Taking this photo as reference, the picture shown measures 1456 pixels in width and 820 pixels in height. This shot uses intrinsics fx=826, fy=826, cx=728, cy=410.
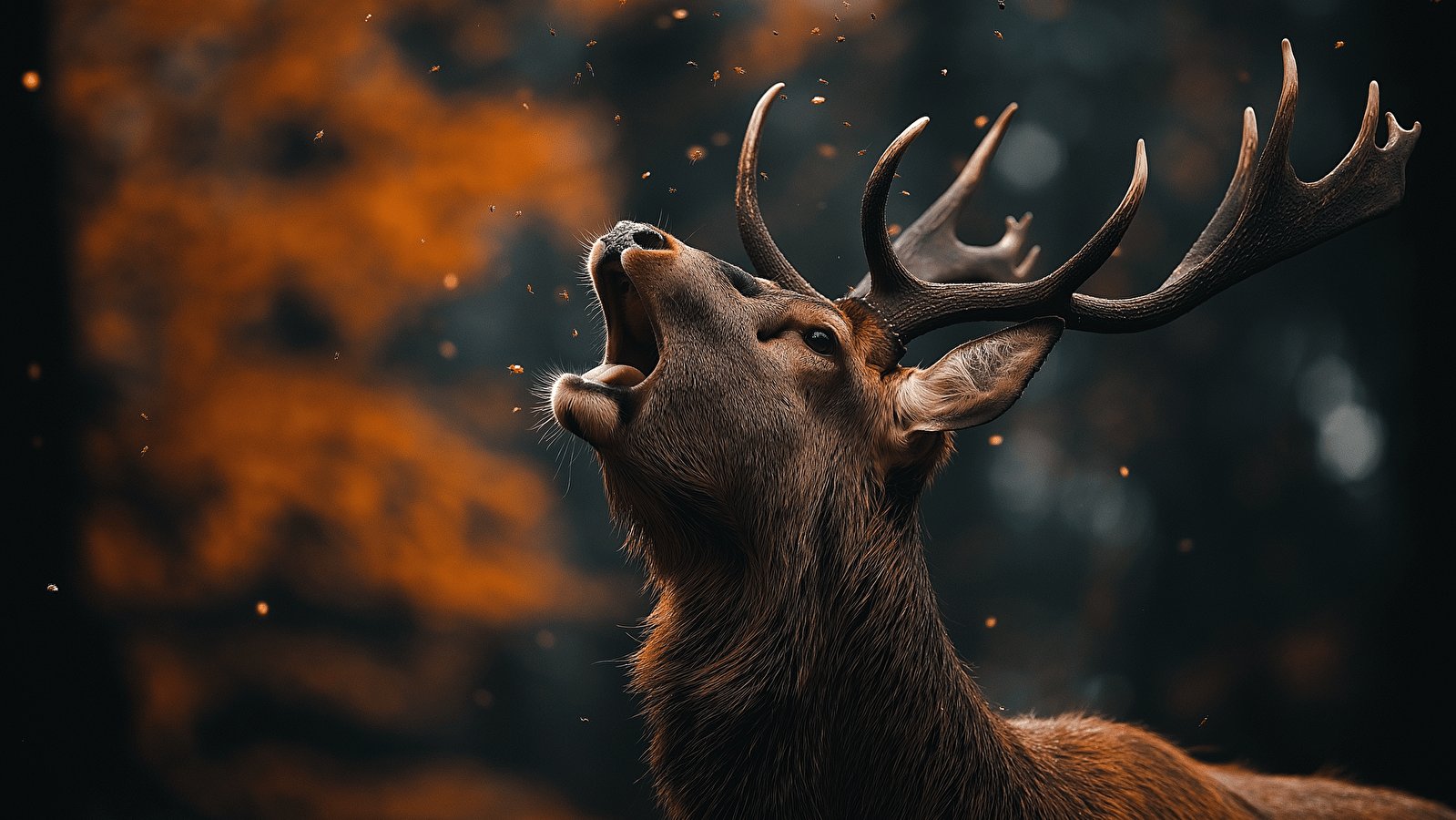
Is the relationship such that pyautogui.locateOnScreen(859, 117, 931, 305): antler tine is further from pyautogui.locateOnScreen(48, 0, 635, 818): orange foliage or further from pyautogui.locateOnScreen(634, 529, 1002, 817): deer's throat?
pyautogui.locateOnScreen(48, 0, 635, 818): orange foliage

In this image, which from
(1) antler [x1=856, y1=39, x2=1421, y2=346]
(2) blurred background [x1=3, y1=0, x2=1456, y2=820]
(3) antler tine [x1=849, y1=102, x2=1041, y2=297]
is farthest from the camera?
(2) blurred background [x1=3, y1=0, x2=1456, y2=820]

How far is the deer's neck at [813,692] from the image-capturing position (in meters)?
1.37

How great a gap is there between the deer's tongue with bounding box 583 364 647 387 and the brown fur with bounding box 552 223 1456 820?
0.13 ft

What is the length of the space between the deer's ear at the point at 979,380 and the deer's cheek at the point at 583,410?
54cm

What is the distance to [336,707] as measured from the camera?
9.05 ft

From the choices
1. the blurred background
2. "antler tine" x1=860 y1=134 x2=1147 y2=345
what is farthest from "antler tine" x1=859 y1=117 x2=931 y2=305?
the blurred background

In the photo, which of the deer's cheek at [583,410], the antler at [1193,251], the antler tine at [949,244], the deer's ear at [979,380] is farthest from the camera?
the antler tine at [949,244]

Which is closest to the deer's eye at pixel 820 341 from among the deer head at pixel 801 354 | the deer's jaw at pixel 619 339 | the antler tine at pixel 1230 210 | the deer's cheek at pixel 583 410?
the deer head at pixel 801 354

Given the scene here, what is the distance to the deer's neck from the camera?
1.37 m

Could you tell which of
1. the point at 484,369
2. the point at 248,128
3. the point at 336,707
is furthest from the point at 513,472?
the point at 248,128

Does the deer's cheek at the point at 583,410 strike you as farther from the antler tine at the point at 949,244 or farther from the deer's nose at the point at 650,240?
the antler tine at the point at 949,244

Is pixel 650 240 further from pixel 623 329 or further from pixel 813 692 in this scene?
pixel 813 692

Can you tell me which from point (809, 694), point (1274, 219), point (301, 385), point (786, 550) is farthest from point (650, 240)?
point (301, 385)

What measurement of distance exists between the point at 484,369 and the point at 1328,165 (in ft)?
10.7
